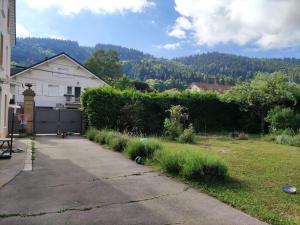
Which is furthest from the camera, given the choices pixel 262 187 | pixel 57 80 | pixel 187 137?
pixel 57 80

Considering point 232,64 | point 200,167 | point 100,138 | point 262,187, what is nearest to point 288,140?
point 100,138

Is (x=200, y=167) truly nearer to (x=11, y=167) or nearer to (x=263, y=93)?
(x=11, y=167)

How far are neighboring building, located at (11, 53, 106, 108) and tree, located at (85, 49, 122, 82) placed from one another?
33.7m

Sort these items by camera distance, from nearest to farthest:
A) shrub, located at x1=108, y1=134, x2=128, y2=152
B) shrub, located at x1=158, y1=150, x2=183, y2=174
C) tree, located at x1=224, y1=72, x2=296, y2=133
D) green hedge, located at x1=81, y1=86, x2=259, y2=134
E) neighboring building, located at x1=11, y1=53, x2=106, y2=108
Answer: shrub, located at x1=158, y1=150, x2=183, y2=174 < shrub, located at x1=108, y1=134, x2=128, y2=152 < green hedge, located at x1=81, y1=86, x2=259, y2=134 < tree, located at x1=224, y1=72, x2=296, y2=133 < neighboring building, located at x1=11, y1=53, x2=106, y2=108

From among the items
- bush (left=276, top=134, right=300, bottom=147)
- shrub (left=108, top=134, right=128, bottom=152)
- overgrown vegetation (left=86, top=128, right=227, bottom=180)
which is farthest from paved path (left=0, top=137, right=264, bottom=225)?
bush (left=276, top=134, right=300, bottom=147)

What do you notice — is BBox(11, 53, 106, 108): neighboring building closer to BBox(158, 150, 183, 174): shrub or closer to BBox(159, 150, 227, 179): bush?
BBox(158, 150, 183, 174): shrub

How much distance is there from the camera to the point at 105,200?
21.6ft

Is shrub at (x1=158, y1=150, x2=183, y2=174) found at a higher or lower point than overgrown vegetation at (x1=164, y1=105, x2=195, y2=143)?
lower

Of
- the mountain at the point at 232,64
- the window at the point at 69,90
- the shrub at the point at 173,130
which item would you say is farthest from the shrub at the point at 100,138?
the mountain at the point at 232,64

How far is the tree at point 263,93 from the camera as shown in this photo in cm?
2320

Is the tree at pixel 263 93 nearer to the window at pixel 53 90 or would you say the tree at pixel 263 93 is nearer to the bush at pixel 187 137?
the bush at pixel 187 137

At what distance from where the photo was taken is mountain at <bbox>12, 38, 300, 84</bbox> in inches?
4567

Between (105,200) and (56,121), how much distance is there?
1638 centimetres

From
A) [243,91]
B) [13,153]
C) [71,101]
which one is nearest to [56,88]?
[71,101]
